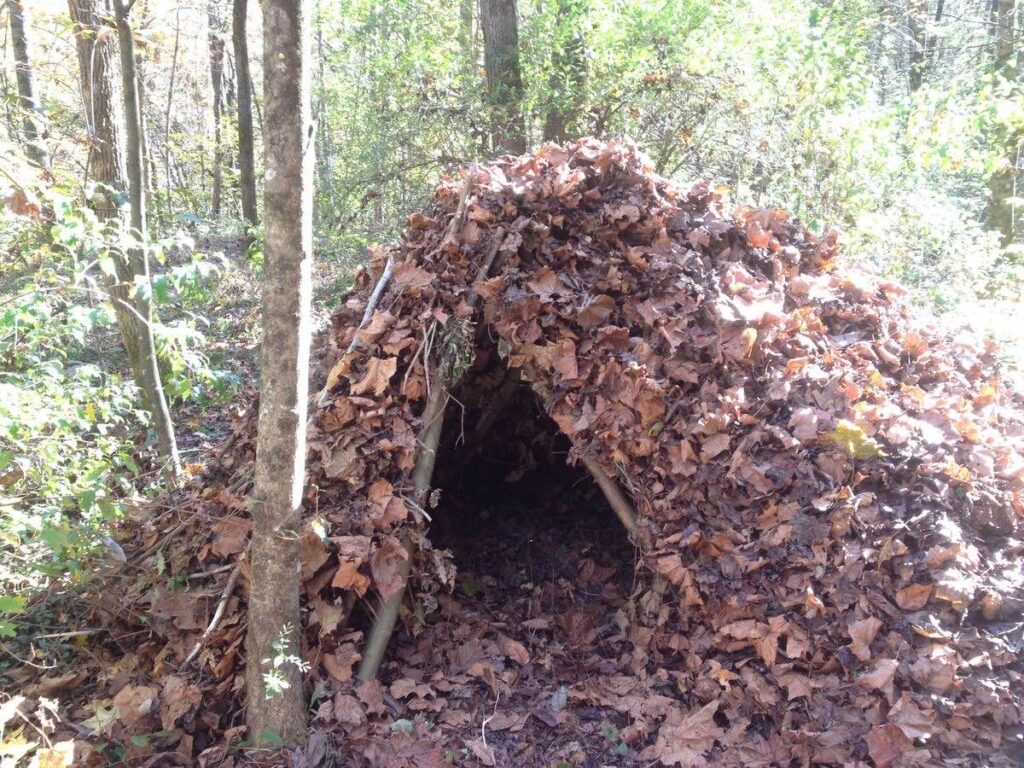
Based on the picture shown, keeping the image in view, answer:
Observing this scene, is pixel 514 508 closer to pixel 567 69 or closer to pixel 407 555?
pixel 407 555

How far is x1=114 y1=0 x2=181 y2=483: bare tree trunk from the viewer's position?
4348 millimetres

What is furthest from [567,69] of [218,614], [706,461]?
[218,614]

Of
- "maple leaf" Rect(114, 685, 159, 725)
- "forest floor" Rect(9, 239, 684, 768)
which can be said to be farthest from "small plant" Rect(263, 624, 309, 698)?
"maple leaf" Rect(114, 685, 159, 725)

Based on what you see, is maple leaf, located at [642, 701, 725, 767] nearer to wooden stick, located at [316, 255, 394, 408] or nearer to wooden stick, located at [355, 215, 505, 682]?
wooden stick, located at [355, 215, 505, 682]

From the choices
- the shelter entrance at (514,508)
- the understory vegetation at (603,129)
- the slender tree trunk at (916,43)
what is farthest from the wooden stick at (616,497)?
the slender tree trunk at (916,43)

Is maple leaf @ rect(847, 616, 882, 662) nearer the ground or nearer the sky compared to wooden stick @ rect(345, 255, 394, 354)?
nearer the ground

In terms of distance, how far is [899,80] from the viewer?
11.8 m

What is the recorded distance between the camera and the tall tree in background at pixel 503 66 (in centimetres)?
743

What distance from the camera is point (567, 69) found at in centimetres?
714

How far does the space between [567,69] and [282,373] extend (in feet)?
18.8

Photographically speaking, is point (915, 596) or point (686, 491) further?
point (686, 491)

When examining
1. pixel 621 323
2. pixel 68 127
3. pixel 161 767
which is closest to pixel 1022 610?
pixel 621 323

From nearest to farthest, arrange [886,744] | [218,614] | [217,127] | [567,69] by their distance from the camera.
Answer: [886,744] → [218,614] → [567,69] → [217,127]

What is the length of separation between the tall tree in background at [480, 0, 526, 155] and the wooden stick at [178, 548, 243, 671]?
5670 millimetres
